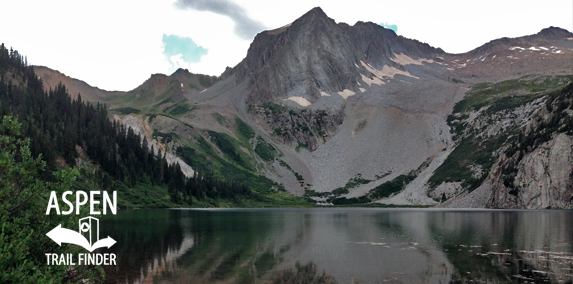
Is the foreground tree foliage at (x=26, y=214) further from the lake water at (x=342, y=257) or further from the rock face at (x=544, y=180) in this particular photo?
the rock face at (x=544, y=180)

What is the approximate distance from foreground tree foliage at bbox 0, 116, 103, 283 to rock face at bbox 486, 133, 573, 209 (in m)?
176

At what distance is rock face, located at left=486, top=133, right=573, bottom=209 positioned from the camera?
157250 millimetres

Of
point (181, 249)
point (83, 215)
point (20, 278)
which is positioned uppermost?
point (83, 215)

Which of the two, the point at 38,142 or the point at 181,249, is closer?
the point at 181,249

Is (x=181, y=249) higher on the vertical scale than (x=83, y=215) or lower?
lower

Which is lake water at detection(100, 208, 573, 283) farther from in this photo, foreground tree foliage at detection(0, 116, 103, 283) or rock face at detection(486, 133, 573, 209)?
rock face at detection(486, 133, 573, 209)

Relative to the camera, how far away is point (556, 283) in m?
37.6

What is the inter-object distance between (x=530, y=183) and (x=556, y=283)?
147 m

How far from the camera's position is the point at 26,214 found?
2152 centimetres

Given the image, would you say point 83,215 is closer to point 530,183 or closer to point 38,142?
point 38,142

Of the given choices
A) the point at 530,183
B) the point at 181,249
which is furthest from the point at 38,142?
the point at 530,183

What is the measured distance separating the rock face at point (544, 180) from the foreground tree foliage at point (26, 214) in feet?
578

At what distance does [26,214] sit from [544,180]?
17982 centimetres

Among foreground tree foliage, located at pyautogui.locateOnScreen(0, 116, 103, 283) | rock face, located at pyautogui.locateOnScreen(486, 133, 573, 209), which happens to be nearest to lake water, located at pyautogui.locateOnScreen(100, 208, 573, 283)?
foreground tree foliage, located at pyautogui.locateOnScreen(0, 116, 103, 283)
